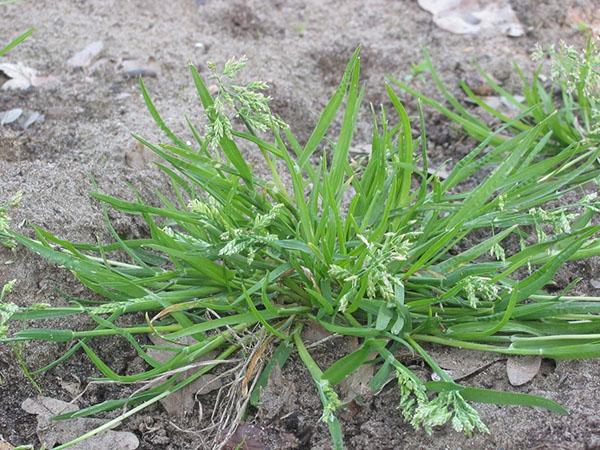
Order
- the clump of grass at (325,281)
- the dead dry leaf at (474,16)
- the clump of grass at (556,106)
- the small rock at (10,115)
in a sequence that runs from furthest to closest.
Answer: the dead dry leaf at (474,16)
the small rock at (10,115)
the clump of grass at (556,106)
the clump of grass at (325,281)

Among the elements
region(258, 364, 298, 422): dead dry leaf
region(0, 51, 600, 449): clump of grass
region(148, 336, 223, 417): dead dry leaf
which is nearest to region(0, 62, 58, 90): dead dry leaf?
region(0, 51, 600, 449): clump of grass

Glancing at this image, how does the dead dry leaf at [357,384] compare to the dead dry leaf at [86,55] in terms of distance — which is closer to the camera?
the dead dry leaf at [357,384]

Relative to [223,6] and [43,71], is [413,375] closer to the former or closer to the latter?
[43,71]

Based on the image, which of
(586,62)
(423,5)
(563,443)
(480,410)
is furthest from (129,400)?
(423,5)

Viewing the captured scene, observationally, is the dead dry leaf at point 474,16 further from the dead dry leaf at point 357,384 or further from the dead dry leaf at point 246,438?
the dead dry leaf at point 246,438

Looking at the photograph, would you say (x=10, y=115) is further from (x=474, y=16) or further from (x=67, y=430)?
(x=474, y=16)

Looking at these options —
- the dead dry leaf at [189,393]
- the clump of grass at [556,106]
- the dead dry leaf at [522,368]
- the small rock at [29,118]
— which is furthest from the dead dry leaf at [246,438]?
the small rock at [29,118]

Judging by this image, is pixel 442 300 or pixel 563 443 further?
pixel 442 300
